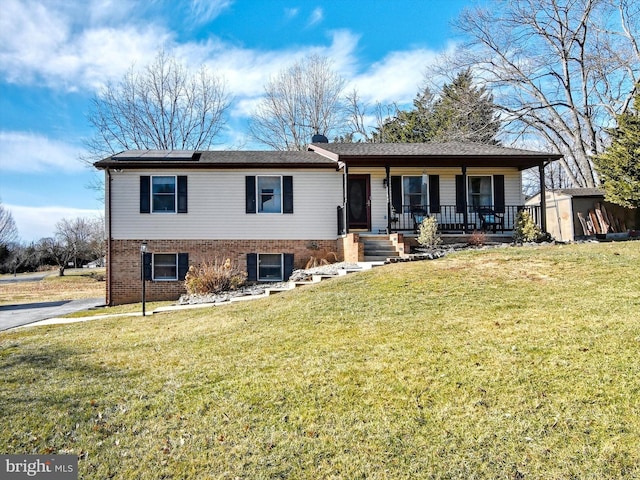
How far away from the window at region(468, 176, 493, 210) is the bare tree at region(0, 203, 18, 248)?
113 feet

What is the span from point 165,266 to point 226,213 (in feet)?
8.80

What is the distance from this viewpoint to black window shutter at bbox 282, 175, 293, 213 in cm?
1462

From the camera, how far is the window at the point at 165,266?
47.3 ft

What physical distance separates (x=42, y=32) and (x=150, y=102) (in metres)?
14.6

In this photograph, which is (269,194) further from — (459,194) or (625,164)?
(625,164)

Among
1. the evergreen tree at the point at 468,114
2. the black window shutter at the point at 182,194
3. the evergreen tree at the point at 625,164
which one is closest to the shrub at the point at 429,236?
the black window shutter at the point at 182,194

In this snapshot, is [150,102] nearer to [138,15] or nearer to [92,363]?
[138,15]

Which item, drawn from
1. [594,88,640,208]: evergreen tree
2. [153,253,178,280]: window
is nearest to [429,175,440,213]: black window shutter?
[594,88,640,208]: evergreen tree

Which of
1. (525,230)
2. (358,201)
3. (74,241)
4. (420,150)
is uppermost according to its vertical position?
(420,150)

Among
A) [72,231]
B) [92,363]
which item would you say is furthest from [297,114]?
[92,363]

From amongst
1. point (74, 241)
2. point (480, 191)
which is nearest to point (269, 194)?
point (480, 191)

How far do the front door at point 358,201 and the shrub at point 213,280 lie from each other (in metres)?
4.39

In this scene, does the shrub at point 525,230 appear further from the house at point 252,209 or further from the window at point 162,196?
the window at point 162,196

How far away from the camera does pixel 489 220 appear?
1495cm
